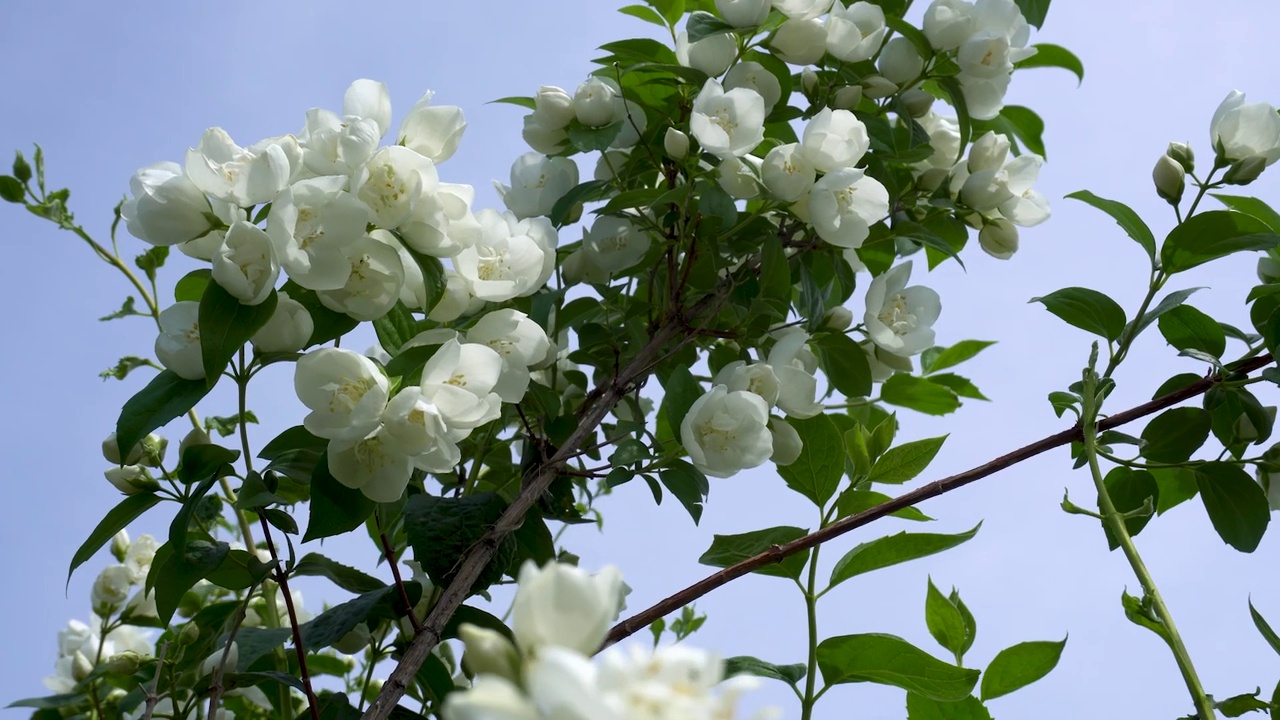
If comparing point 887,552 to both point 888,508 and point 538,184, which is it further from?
point 538,184

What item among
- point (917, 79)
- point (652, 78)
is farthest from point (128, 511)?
point (917, 79)

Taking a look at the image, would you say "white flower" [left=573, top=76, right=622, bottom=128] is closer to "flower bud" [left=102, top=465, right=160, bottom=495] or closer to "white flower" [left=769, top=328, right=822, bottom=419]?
"white flower" [left=769, top=328, right=822, bottom=419]

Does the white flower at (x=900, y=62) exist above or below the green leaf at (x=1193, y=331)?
above

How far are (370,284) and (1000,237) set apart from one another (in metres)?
0.85

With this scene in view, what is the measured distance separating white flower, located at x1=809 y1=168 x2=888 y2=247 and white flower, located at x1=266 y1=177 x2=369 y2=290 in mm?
506

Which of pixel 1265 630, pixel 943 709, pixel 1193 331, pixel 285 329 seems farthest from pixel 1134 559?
pixel 285 329

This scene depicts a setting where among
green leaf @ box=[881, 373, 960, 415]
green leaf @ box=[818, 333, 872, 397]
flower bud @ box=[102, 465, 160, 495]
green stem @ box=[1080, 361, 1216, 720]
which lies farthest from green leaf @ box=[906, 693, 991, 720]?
flower bud @ box=[102, 465, 160, 495]

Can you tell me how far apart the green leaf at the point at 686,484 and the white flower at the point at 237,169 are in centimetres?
49

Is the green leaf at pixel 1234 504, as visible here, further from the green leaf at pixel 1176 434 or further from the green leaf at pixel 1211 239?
the green leaf at pixel 1211 239

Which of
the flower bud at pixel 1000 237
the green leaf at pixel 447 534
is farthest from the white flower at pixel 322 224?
the flower bud at pixel 1000 237

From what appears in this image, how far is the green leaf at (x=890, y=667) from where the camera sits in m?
0.99

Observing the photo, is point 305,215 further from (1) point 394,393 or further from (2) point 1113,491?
(2) point 1113,491

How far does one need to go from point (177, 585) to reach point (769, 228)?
76 cm

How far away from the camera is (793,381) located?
3.72ft
